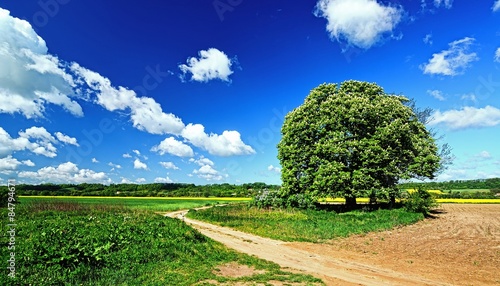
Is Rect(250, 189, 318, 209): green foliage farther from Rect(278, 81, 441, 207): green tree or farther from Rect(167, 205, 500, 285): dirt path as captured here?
Rect(167, 205, 500, 285): dirt path

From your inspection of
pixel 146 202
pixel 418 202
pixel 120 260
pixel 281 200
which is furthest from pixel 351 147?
pixel 146 202

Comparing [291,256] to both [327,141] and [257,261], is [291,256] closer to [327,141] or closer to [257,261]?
[257,261]

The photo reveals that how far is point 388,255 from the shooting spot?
16.2 metres

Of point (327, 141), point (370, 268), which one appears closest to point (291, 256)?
point (370, 268)

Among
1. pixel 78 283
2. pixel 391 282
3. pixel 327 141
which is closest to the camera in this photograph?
pixel 78 283

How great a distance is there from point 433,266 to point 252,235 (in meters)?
12.0

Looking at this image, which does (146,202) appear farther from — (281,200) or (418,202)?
(418,202)

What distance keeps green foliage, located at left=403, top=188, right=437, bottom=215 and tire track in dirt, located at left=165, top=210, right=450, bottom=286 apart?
20.6 metres

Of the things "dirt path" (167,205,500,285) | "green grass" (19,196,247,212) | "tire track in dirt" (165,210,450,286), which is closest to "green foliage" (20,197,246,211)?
"green grass" (19,196,247,212)

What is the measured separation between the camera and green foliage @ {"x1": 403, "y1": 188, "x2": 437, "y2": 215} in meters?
32.9

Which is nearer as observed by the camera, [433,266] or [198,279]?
[198,279]

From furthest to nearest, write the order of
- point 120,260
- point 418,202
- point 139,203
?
point 139,203 < point 418,202 < point 120,260

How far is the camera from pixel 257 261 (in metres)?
14.4

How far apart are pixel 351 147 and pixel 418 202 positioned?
948 cm
